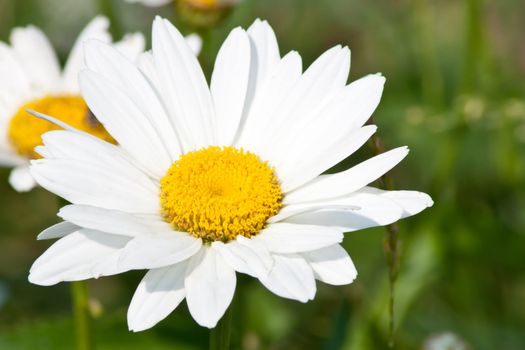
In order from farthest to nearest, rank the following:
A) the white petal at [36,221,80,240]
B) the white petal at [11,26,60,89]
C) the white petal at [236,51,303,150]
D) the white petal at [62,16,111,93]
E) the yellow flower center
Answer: the white petal at [11,26,60,89]
the white petal at [62,16,111,93]
the yellow flower center
the white petal at [236,51,303,150]
the white petal at [36,221,80,240]

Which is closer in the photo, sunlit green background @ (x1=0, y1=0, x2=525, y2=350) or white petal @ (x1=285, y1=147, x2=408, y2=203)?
white petal @ (x1=285, y1=147, x2=408, y2=203)

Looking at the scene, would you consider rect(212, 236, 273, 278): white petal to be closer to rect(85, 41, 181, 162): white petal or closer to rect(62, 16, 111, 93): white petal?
rect(85, 41, 181, 162): white petal

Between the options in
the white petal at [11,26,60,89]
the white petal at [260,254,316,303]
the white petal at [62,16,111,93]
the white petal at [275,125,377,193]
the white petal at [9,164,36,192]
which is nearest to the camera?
the white petal at [260,254,316,303]

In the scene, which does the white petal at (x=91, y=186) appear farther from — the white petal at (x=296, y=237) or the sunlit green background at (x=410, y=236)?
the sunlit green background at (x=410, y=236)

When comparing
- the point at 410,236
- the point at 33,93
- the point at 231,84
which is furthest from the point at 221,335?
the point at 410,236

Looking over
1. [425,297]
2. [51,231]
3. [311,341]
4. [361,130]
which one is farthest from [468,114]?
[51,231]

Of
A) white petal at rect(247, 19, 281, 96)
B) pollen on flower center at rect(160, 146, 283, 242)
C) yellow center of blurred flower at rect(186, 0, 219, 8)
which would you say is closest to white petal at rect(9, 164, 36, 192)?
pollen on flower center at rect(160, 146, 283, 242)
